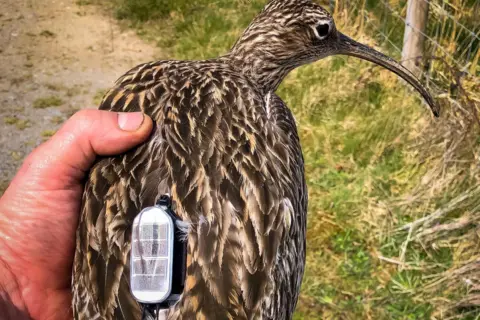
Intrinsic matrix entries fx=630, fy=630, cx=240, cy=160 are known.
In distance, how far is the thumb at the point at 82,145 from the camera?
3484mm

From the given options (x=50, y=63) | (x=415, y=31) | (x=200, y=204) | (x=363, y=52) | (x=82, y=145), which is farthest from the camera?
(x=50, y=63)

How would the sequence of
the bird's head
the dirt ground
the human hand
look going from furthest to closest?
the dirt ground
the bird's head
the human hand

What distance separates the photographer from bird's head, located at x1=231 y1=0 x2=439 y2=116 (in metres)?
5.14

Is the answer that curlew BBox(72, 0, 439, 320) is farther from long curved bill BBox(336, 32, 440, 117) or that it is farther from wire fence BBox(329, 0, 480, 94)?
→ wire fence BBox(329, 0, 480, 94)

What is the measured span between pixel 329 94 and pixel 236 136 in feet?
16.9

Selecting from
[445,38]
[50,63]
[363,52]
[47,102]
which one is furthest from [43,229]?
[50,63]

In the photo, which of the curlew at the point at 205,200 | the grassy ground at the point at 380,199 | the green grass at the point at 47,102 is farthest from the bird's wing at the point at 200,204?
the green grass at the point at 47,102

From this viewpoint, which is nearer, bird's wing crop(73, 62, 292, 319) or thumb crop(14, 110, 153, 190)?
bird's wing crop(73, 62, 292, 319)

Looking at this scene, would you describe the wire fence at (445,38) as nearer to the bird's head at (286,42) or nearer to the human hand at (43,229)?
the bird's head at (286,42)

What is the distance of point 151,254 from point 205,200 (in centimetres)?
40

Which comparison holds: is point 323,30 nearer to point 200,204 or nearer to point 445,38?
point 200,204

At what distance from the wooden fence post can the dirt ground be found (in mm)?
3935

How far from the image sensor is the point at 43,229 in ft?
13.2

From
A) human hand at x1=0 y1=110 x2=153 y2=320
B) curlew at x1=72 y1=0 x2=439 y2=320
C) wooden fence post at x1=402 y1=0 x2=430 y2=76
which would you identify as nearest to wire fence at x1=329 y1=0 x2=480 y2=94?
wooden fence post at x1=402 y1=0 x2=430 y2=76
